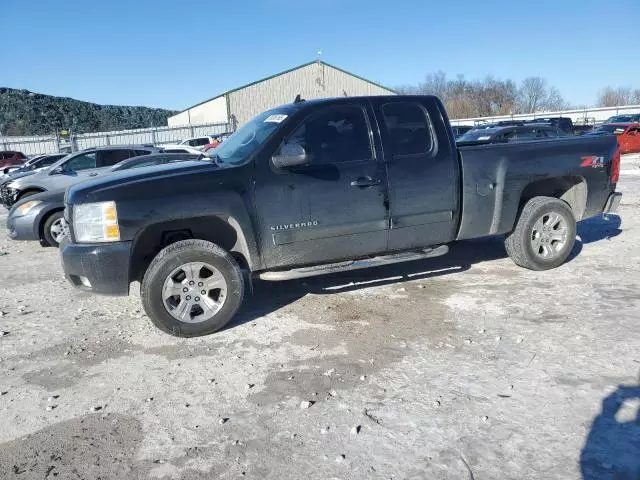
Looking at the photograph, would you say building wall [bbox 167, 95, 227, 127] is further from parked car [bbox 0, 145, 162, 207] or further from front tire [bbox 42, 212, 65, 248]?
front tire [bbox 42, 212, 65, 248]

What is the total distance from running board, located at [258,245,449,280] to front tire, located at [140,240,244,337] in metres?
0.34

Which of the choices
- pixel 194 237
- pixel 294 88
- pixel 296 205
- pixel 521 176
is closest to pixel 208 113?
pixel 294 88

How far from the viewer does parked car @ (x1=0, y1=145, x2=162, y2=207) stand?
11.5 meters

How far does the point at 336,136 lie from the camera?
4910 millimetres

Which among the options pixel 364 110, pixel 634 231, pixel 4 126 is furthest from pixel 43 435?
pixel 4 126

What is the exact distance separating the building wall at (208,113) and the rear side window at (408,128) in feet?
140

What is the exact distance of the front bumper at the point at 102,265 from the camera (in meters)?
4.26

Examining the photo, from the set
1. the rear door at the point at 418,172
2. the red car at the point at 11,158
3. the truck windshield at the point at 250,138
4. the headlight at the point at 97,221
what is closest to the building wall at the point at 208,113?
the red car at the point at 11,158

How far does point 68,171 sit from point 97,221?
843cm

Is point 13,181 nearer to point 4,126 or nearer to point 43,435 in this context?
point 43,435

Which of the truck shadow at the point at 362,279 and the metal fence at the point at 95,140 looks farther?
the metal fence at the point at 95,140

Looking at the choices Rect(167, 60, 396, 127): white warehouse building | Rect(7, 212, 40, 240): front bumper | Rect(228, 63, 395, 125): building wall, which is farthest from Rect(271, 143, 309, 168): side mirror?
Rect(228, 63, 395, 125): building wall

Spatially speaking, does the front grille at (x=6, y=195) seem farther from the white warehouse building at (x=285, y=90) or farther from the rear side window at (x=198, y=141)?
the white warehouse building at (x=285, y=90)

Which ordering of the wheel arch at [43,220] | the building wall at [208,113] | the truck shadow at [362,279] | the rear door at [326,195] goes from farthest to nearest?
the building wall at [208,113] → the wheel arch at [43,220] → the truck shadow at [362,279] → the rear door at [326,195]
